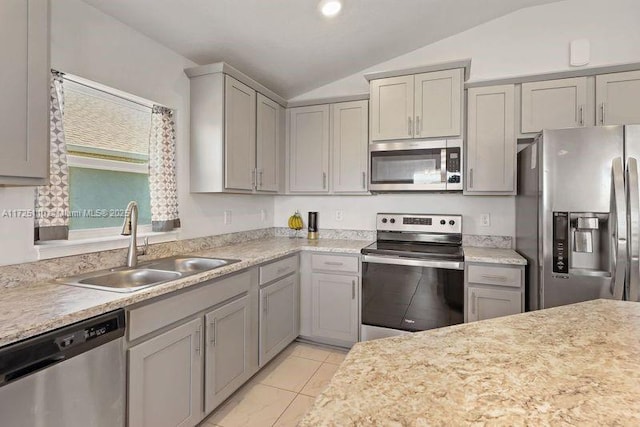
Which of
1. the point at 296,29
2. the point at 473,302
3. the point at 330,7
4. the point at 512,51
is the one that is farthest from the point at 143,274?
the point at 512,51

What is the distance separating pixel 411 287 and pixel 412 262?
0.19 m

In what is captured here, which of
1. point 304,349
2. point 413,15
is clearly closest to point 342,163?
point 413,15

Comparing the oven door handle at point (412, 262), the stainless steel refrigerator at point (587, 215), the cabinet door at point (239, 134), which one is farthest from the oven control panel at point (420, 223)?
the cabinet door at point (239, 134)

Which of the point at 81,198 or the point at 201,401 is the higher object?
the point at 81,198

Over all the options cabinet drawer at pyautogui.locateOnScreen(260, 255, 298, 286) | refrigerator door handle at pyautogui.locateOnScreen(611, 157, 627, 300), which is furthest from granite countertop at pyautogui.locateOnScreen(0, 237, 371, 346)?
refrigerator door handle at pyautogui.locateOnScreen(611, 157, 627, 300)

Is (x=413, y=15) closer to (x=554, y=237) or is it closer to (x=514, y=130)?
(x=514, y=130)

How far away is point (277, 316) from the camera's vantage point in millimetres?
2617

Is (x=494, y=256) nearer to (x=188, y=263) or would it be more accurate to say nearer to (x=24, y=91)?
(x=188, y=263)

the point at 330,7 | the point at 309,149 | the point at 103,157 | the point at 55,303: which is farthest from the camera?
the point at 309,149

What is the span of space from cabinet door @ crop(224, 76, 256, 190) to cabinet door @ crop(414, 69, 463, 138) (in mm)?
1379

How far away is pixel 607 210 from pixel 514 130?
3.21ft

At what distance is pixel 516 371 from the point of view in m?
0.72

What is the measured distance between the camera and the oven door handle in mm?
2471

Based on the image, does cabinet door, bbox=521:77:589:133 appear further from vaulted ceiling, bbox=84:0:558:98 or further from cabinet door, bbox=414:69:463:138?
vaulted ceiling, bbox=84:0:558:98
